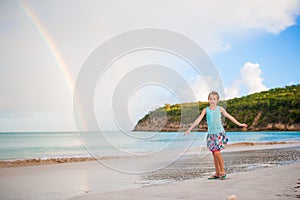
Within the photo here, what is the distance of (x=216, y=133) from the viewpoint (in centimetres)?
771

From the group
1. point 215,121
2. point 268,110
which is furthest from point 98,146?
point 268,110

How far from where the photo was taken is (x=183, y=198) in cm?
520

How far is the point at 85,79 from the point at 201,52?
4.27 meters

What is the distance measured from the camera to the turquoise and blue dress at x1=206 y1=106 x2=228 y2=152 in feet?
25.1

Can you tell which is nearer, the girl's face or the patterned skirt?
the patterned skirt

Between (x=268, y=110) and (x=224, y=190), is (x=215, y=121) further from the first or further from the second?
(x=268, y=110)

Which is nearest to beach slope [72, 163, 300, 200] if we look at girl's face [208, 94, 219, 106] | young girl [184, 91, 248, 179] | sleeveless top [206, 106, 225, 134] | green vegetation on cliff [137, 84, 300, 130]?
young girl [184, 91, 248, 179]

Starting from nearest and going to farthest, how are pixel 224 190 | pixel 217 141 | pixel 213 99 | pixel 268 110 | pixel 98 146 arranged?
pixel 224 190
pixel 217 141
pixel 213 99
pixel 98 146
pixel 268 110

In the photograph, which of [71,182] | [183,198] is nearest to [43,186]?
[71,182]

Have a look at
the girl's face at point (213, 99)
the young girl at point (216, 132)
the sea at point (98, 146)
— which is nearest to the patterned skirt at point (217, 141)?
the young girl at point (216, 132)

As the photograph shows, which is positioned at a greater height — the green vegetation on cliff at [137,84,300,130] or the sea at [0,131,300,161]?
the green vegetation on cliff at [137,84,300,130]

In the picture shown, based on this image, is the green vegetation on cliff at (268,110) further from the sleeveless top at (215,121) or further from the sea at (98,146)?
the sleeveless top at (215,121)

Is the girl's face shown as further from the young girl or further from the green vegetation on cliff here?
the green vegetation on cliff

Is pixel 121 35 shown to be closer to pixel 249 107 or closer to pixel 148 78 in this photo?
pixel 148 78
